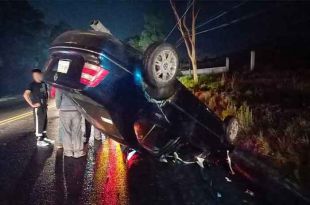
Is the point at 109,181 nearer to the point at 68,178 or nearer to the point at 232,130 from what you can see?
the point at 68,178

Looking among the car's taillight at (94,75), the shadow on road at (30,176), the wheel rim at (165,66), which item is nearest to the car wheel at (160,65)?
the wheel rim at (165,66)

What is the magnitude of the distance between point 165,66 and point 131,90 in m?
0.61

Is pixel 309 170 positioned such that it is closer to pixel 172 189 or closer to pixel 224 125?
pixel 224 125

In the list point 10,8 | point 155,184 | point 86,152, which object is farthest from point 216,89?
point 10,8

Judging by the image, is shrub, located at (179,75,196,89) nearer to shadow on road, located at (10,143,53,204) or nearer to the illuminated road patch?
the illuminated road patch

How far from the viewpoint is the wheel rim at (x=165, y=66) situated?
181 inches

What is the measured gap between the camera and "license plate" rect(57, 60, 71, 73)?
462cm

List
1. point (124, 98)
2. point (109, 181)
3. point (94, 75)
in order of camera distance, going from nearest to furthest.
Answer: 1. point (94, 75)
2. point (124, 98)
3. point (109, 181)

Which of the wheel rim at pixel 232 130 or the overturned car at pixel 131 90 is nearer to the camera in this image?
the overturned car at pixel 131 90

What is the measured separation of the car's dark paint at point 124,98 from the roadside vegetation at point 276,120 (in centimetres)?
170

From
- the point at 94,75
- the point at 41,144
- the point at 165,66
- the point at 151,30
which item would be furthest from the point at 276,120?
the point at 151,30

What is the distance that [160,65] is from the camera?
4.66m

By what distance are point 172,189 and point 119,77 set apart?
5.57 ft

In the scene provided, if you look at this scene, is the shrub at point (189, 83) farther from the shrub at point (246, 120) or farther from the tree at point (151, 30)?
the tree at point (151, 30)
